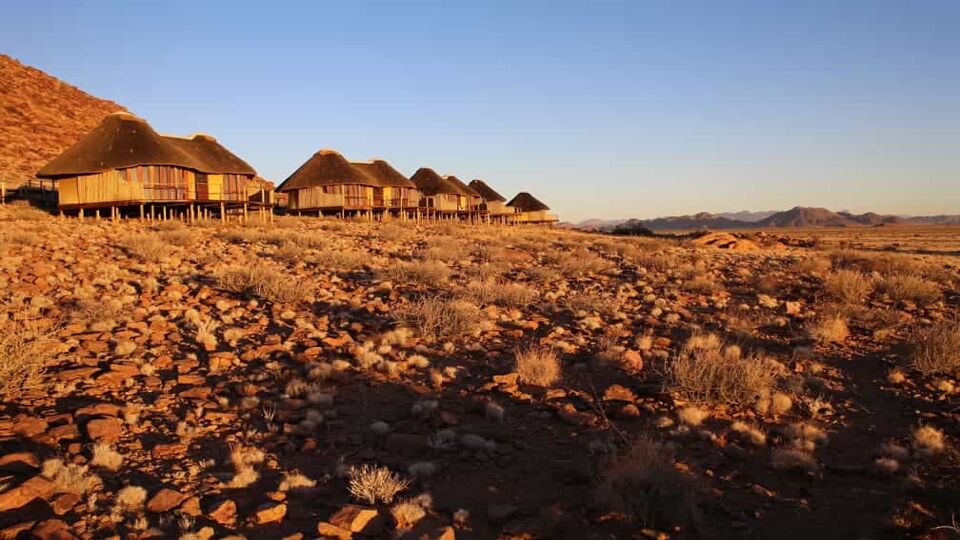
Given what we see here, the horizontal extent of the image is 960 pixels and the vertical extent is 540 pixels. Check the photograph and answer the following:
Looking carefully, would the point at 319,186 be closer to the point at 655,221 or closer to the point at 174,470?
the point at 174,470

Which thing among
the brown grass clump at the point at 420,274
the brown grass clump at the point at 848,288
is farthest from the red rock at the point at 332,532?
the brown grass clump at the point at 848,288

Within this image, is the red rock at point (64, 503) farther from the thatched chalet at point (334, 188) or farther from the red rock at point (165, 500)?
the thatched chalet at point (334, 188)

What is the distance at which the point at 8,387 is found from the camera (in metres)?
5.45

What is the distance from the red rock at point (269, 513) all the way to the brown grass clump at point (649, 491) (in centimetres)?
205

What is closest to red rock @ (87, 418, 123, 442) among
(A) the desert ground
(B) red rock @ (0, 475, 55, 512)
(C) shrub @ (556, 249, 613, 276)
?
(A) the desert ground

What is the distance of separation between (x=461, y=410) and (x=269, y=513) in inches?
88.5

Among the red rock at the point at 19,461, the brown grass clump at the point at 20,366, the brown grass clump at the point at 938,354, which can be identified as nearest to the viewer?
the red rock at the point at 19,461

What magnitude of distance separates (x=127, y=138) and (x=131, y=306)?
19.1m

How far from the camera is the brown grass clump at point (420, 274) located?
1137cm

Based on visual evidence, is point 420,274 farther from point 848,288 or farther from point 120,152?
point 120,152

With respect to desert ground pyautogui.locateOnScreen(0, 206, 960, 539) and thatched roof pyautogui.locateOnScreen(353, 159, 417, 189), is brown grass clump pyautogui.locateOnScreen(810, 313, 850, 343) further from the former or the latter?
thatched roof pyautogui.locateOnScreen(353, 159, 417, 189)

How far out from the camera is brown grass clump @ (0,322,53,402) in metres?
5.48

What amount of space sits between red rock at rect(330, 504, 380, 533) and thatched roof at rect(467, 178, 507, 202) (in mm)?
52901

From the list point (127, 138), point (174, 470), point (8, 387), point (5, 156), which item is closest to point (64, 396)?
point (8, 387)
